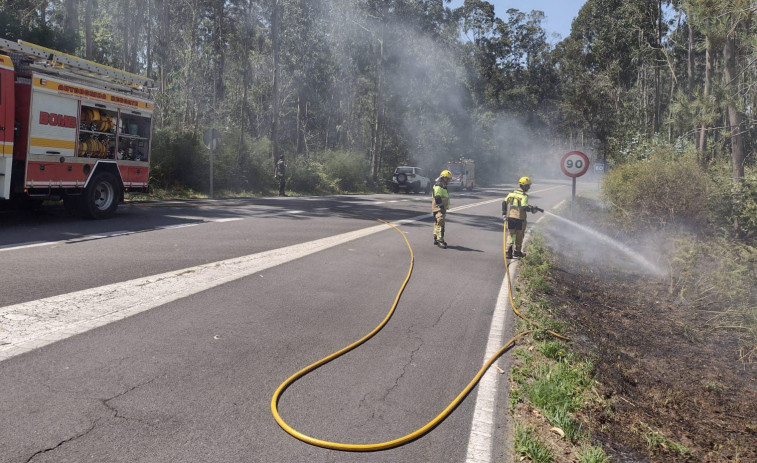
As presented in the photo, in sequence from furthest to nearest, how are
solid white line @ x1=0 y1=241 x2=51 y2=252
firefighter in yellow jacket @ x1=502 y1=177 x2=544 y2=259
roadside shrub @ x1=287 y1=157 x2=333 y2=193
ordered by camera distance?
roadside shrub @ x1=287 y1=157 x2=333 y2=193, firefighter in yellow jacket @ x1=502 y1=177 x2=544 y2=259, solid white line @ x1=0 y1=241 x2=51 y2=252

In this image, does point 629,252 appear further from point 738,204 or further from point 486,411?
point 486,411

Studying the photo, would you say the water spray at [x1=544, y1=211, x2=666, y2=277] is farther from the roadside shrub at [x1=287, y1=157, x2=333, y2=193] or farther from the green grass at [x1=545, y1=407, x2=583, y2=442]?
the roadside shrub at [x1=287, y1=157, x2=333, y2=193]

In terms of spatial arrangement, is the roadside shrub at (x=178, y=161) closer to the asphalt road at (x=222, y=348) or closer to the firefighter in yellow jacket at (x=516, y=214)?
the asphalt road at (x=222, y=348)

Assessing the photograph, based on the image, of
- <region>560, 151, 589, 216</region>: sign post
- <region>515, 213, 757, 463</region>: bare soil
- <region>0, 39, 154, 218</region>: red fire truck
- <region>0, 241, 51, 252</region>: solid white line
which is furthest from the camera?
<region>560, 151, 589, 216</region>: sign post

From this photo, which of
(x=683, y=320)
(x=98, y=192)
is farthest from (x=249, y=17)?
(x=683, y=320)

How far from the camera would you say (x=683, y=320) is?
335 inches

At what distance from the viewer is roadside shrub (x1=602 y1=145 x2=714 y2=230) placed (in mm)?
12930

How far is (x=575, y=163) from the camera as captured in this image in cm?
1407

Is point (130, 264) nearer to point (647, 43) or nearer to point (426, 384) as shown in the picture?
point (426, 384)

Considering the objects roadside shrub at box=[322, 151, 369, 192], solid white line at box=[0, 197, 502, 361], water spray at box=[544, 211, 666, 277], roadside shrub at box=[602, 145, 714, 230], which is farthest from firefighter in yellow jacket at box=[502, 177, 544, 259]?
roadside shrub at box=[322, 151, 369, 192]

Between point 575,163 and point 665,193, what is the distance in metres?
2.09

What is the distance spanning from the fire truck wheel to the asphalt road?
1870 millimetres

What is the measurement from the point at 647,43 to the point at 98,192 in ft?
103

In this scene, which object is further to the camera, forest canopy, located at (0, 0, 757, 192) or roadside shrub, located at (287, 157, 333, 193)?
roadside shrub, located at (287, 157, 333, 193)
